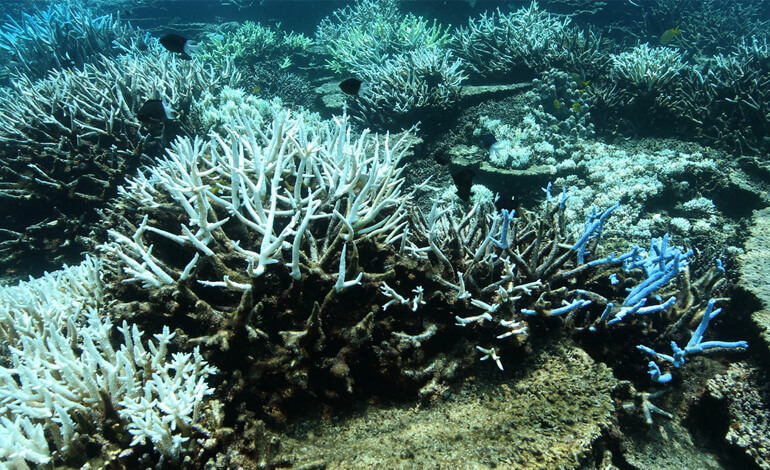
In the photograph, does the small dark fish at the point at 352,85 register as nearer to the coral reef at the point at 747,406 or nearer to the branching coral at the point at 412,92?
the branching coral at the point at 412,92

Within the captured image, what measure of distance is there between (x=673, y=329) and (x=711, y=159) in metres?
4.36

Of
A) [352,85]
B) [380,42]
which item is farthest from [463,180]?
[380,42]

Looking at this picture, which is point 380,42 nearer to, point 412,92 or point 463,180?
point 412,92

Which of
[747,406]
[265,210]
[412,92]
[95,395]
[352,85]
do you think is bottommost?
[747,406]

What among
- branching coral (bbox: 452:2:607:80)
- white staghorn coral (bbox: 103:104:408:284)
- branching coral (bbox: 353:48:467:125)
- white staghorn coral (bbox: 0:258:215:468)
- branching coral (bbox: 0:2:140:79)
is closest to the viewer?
white staghorn coral (bbox: 0:258:215:468)

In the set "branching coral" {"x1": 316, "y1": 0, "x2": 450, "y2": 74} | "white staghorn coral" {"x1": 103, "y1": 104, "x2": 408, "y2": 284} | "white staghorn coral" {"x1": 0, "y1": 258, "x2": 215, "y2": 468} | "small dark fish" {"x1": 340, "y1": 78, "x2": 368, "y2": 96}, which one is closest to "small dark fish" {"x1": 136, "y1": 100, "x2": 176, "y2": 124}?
"white staghorn coral" {"x1": 103, "y1": 104, "x2": 408, "y2": 284}

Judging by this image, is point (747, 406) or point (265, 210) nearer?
point (747, 406)

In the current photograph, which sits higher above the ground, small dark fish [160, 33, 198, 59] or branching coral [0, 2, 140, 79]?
branching coral [0, 2, 140, 79]

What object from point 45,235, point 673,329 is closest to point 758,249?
point 673,329

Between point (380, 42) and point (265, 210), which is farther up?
point (380, 42)

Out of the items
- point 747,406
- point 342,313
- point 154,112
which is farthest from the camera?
point 154,112

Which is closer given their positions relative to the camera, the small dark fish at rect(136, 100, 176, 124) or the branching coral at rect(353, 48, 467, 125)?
the small dark fish at rect(136, 100, 176, 124)

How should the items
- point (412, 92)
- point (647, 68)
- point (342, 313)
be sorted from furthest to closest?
point (647, 68)
point (412, 92)
point (342, 313)

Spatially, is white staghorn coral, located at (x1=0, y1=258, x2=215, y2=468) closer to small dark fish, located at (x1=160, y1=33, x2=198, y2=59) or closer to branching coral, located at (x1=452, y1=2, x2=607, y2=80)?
small dark fish, located at (x1=160, y1=33, x2=198, y2=59)
